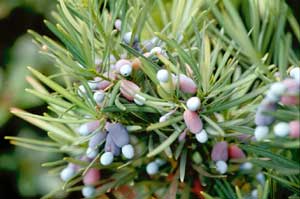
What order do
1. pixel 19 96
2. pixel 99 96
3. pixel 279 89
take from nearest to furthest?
pixel 279 89 → pixel 99 96 → pixel 19 96

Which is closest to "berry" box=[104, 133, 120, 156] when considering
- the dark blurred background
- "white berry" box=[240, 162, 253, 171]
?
"white berry" box=[240, 162, 253, 171]

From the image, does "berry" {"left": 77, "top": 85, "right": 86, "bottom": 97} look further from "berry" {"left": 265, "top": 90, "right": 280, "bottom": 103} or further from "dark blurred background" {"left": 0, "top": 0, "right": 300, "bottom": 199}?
"dark blurred background" {"left": 0, "top": 0, "right": 300, "bottom": 199}

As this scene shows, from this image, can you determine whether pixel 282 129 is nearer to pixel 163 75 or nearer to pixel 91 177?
pixel 163 75

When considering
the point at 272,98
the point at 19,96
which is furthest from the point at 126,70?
Result: the point at 19,96

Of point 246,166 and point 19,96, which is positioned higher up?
point 19,96

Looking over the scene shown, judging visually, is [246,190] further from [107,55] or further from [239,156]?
[107,55]

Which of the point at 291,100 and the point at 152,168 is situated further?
the point at 152,168
